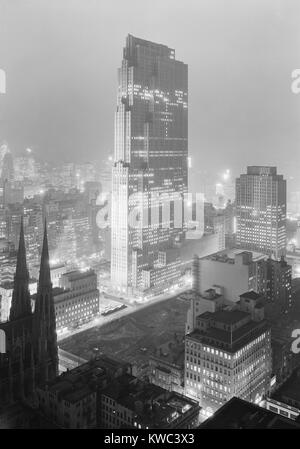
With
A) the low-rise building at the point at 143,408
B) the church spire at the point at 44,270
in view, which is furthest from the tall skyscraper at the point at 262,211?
the church spire at the point at 44,270

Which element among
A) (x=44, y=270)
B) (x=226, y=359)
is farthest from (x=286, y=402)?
(x=44, y=270)

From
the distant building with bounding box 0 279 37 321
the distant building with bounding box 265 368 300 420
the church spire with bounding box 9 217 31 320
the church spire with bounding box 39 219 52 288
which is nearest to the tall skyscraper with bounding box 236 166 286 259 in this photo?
the distant building with bounding box 0 279 37 321

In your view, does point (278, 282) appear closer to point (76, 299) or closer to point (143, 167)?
point (76, 299)

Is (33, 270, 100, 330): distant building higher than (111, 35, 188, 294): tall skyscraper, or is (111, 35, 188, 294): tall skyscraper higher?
(111, 35, 188, 294): tall skyscraper

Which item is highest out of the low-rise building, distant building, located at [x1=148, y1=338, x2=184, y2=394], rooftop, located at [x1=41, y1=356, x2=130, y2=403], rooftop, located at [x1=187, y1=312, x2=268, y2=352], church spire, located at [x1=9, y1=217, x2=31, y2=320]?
→ church spire, located at [x1=9, y1=217, x2=31, y2=320]

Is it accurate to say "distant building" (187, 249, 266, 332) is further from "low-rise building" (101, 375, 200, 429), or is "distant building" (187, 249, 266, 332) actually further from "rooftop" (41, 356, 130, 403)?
"low-rise building" (101, 375, 200, 429)

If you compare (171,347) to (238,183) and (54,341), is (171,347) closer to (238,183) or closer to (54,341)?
(54,341)

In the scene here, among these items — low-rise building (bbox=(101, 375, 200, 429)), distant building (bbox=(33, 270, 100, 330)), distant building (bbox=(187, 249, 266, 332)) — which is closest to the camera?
low-rise building (bbox=(101, 375, 200, 429))
